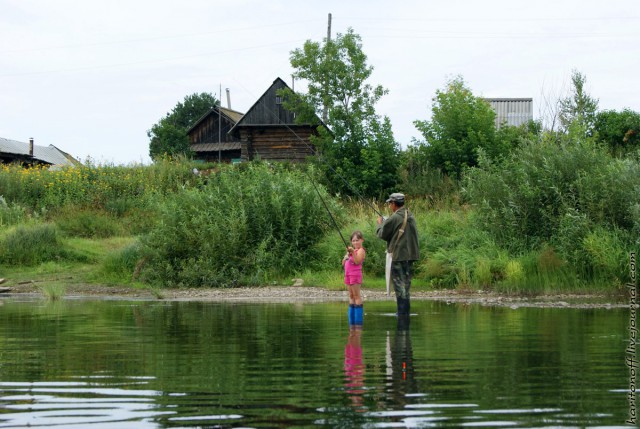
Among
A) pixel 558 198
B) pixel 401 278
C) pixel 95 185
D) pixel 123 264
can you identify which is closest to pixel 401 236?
pixel 401 278

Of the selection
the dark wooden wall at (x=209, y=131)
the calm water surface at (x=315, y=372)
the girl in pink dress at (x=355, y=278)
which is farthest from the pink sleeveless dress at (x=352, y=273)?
the dark wooden wall at (x=209, y=131)

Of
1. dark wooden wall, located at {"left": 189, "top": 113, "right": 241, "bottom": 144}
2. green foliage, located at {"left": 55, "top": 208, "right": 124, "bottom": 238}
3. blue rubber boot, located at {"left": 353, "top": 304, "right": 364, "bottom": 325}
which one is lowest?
blue rubber boot, located at {"left": 353, "top": 304, "right": 364, "bottom": 325}

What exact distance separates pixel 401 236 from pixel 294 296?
331 inches

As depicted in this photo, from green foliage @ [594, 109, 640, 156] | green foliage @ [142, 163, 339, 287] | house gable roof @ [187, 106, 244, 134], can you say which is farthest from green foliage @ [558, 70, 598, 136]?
house gable roof @ [187, 106, 244, 134]

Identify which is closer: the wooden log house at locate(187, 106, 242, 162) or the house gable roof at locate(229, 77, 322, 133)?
the house gable roof at locate(229, 77, 322, 133)

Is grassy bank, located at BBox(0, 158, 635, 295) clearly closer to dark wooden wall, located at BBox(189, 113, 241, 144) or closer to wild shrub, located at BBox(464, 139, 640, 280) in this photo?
wild shrub, located at BBox(464, 139, 640, 280)

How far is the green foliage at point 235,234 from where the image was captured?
26016 millimetres

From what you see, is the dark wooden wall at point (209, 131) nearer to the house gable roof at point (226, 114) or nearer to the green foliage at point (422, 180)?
the house gable roof at point (226, 114)

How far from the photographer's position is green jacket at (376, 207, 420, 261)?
14.8 metres

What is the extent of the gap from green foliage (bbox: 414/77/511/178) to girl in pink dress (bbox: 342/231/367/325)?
2179cm

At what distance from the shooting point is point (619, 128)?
43.0 m

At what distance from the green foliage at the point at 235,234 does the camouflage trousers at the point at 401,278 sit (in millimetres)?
11141

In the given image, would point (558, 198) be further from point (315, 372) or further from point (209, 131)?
point (209, 131)

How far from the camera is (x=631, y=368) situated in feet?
29.3
